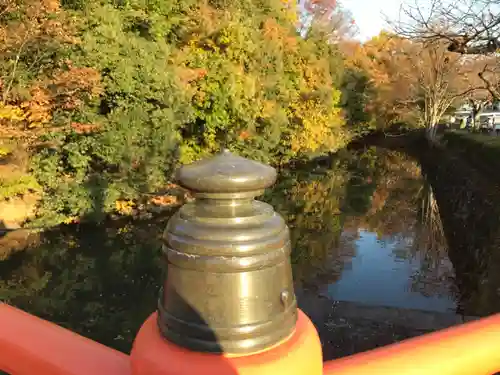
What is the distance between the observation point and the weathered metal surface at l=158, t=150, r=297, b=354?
91cm

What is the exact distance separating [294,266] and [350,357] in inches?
340

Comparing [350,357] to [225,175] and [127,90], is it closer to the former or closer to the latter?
[225,175]

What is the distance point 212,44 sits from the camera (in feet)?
49.0

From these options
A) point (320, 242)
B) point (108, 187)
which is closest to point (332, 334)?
point (320, 242)

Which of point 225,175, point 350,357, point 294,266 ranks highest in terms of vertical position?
point 225,175

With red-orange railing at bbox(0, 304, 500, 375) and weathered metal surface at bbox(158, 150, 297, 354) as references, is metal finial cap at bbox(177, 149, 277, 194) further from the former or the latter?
red-orange railing at bbox(0, 304, 500, 375)

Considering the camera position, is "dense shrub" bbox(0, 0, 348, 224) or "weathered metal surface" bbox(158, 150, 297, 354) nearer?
"weathered metal surface" bbox(158, 150, 297, 354)

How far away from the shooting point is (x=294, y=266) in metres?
9.67

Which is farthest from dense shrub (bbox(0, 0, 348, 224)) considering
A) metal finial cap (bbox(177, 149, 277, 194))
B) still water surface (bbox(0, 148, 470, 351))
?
metal finial cap (bbox(177, 149, 277, 194))

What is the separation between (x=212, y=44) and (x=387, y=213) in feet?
27.9

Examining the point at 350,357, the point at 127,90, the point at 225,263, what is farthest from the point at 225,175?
the point at 127,90

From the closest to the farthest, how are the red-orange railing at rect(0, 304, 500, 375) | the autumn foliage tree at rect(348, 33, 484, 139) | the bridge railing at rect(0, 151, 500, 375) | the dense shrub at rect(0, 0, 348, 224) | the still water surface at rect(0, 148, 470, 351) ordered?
the bridge railing at rect(0, 151, 500, 375) → the red-orange railing at rect(0, 304, 500, 375) → the still water surface at rect(0, 148, 470, 351) → the dense shrub at rect(0, 0, 348, 224) → the autumn foliage tree at rect(348, 33, 484, 139)

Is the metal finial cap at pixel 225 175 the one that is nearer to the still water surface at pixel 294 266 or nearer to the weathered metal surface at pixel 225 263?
the weathered metal surface at pixel 225 263

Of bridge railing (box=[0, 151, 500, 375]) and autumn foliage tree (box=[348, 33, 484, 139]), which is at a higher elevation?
autumn foliage tree (box=[348, 33, 484, 139])
